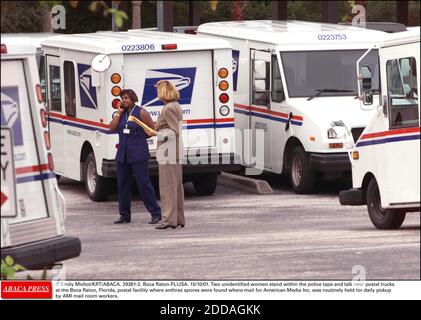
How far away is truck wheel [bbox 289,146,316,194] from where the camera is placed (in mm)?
20047

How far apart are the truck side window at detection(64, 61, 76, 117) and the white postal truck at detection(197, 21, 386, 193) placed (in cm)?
274

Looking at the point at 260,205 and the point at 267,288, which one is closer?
the point at 267,288

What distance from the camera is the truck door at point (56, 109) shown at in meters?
21.1

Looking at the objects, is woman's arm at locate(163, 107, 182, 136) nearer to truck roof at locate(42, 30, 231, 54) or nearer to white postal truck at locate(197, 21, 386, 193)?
truck roof at locate(42, 30, 231, 54)

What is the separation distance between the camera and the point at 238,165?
20.1 metres

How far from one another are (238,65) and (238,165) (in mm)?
2699

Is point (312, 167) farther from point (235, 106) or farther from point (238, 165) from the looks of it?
point (235, 106)

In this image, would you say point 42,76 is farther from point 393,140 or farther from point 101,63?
point 393,140

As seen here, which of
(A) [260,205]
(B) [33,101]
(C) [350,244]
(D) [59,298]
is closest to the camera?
(D) [59,298]

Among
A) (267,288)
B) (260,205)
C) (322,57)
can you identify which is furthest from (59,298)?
(322,57)

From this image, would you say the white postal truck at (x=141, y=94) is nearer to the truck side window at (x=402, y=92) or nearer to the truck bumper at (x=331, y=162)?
the truck bumper at (x=331, y=162)

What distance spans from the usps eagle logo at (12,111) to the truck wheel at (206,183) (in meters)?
9.28

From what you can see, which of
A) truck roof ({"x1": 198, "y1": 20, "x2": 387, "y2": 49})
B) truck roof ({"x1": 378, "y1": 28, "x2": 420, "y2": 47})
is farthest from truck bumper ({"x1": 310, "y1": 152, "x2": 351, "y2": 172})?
truck roof ({"x1": 378, "y1": 28, "x2": 420, "y2": 47})

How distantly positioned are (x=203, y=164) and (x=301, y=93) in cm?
193
